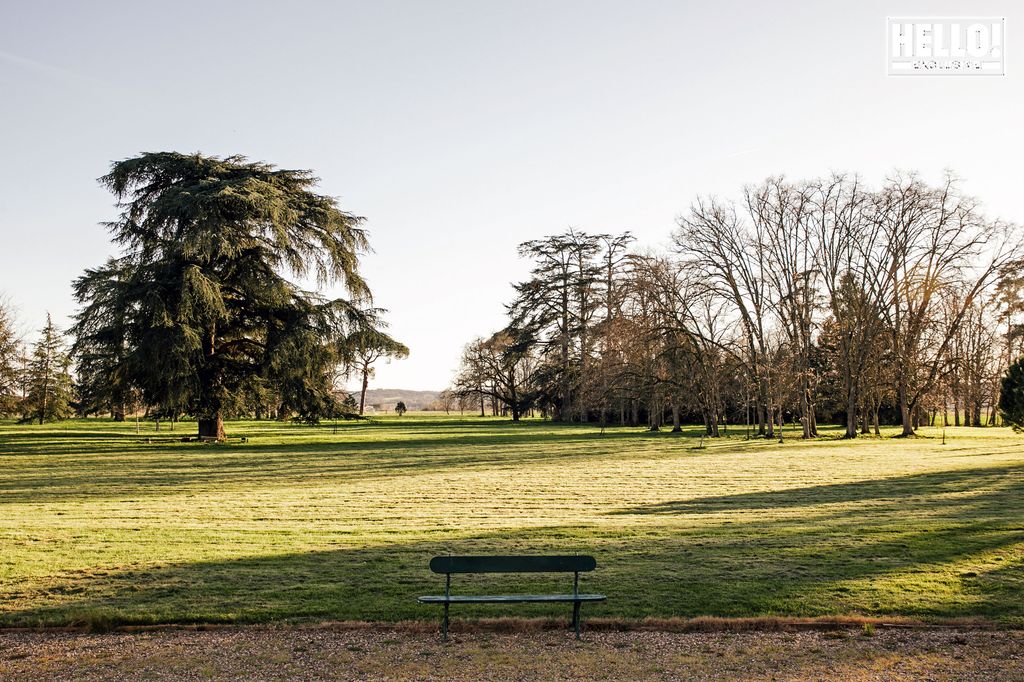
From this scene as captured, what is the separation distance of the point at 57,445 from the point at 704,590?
34.8 metres

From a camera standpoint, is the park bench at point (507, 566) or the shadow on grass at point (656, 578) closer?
the park bench at point (507, 566)

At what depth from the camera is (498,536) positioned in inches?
498

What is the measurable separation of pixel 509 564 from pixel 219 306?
31.0 metres

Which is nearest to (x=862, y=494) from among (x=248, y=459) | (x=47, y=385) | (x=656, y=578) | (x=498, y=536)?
(x=498, y=536)

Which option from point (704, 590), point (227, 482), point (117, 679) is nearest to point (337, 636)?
point (117, 679)

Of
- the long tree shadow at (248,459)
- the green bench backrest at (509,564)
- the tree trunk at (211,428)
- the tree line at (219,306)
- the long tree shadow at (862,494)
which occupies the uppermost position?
the tree line at (219,306)

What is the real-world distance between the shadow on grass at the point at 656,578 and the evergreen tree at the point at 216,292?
85.7 feet

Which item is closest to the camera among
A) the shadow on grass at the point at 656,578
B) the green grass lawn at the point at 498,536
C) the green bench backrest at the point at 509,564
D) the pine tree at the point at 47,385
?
the green bench backrest at the point at 509,564

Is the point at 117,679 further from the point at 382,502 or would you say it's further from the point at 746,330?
the point at 746,330

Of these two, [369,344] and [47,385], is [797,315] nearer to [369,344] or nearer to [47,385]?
[369,344]

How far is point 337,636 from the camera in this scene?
24.4ft

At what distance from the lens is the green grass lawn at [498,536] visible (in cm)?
858

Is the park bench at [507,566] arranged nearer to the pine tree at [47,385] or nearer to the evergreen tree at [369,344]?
the evergreen tree at [369,344]

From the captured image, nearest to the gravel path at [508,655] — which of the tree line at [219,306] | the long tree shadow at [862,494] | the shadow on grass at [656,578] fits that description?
the shadow on grass at [656,578]
